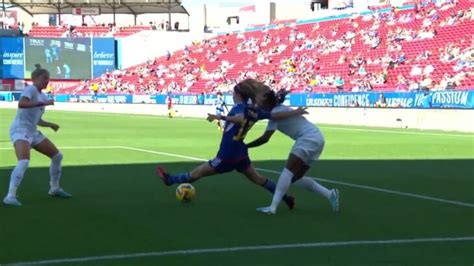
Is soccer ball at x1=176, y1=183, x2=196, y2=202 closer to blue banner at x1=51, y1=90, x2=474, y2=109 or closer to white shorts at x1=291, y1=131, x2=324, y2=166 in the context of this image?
white shorts at x1=291, y1=131, x2=324, y2=166

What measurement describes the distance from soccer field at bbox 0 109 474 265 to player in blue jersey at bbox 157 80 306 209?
0.40 m

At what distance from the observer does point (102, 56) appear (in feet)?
257

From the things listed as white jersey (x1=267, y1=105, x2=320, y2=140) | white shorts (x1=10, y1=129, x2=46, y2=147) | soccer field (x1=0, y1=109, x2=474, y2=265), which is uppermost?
white jersey (x1=267, y1=105, x2=320, y2=140)

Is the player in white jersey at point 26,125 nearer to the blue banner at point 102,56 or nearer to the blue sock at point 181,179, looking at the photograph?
the blue sock at point 181,179

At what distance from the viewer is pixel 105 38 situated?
7844 centimetres

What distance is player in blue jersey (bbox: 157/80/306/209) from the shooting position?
8.55 metres

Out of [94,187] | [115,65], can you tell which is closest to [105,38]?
[115,65]

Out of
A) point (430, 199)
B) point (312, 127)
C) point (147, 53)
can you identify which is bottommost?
point (430, 199)

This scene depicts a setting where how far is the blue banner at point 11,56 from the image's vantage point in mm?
75375

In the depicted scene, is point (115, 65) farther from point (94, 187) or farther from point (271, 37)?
point (94, 187)

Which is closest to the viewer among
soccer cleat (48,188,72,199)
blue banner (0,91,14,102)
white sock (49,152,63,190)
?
white sock (49,152,63,190)

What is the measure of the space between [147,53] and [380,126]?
5019 cm

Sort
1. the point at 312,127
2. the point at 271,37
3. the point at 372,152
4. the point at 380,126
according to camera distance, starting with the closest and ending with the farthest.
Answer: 1. the point at 312,127
2. the point at 372,152
3. the point at 380,126
4. the point at 271,37

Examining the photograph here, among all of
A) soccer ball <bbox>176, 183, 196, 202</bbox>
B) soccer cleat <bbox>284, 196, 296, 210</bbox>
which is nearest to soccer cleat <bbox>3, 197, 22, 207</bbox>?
soccer ball <bbox>176, 183, 196, 202</bbox>
